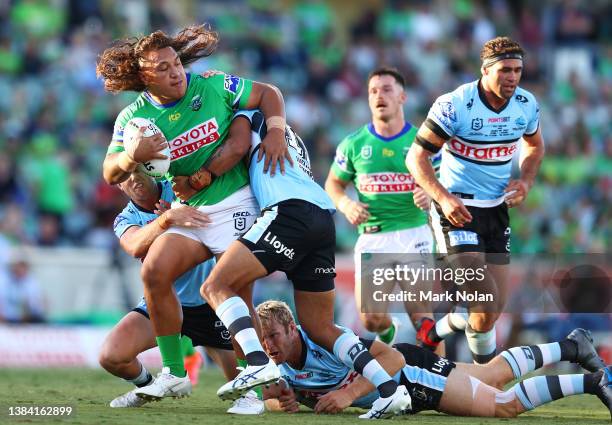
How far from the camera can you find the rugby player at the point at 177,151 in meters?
7.74

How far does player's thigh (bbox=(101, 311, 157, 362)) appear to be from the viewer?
326 inches

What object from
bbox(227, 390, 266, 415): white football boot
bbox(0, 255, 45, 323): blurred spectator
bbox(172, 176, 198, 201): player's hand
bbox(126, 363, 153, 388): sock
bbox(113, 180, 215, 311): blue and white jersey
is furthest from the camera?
bbox(0, 255, 45, 323): blurred spectator

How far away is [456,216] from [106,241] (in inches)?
346

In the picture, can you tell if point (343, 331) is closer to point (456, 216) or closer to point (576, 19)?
point (456, 216)

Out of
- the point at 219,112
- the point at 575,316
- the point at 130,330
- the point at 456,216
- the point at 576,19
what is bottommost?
the point at 575,316

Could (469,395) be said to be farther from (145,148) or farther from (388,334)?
(388,334)

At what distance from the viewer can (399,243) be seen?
36.7ft

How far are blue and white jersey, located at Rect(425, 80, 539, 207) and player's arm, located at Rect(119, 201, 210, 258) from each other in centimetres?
235

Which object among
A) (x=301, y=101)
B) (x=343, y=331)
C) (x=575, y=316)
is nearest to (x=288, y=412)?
(x=343, y=331)

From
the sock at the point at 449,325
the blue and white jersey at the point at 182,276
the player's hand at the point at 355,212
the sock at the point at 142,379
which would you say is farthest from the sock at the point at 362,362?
the player's hand at the point at 355,212

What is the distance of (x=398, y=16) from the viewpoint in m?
24.5

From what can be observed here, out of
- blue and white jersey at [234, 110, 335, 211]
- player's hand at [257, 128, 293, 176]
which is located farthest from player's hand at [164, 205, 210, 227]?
player's hand at [257, 128, 293, 176]

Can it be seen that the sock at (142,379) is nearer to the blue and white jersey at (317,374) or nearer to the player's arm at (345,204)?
the blue and white jersey at (317,374)

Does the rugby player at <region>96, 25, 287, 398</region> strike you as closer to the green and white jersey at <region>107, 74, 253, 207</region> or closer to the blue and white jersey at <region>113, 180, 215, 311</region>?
the green and white jersey at <region>107, 74, 253, 207</region>
